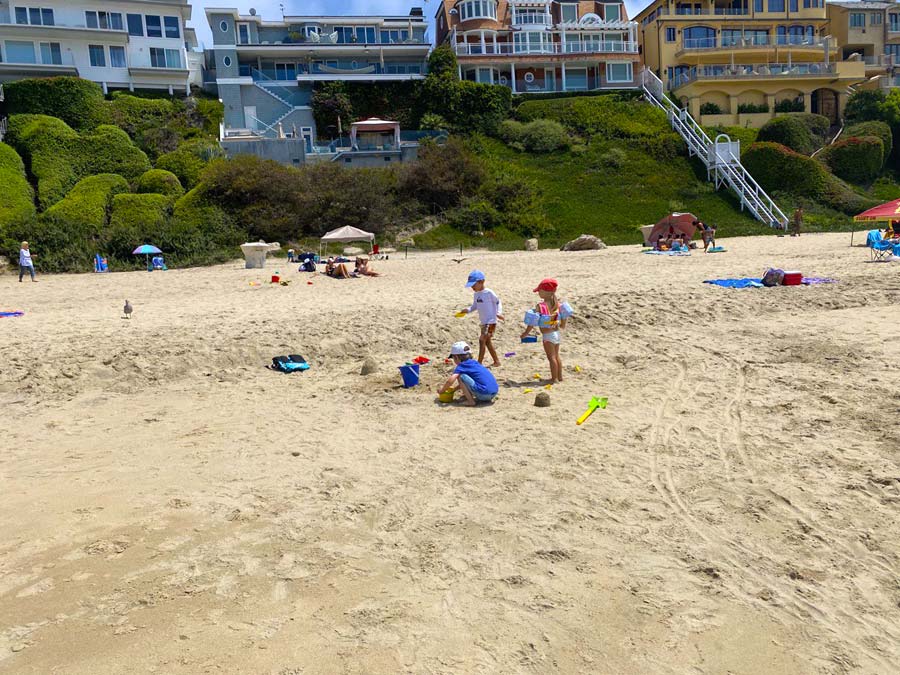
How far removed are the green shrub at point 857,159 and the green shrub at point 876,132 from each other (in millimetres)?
2074

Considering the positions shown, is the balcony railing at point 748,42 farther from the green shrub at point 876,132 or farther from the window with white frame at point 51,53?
the window with white frame at point 51,53

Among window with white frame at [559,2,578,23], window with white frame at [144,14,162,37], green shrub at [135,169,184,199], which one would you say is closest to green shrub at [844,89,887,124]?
window with white frame at [559,2,578,23]

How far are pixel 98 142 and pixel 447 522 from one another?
34906 millimetres

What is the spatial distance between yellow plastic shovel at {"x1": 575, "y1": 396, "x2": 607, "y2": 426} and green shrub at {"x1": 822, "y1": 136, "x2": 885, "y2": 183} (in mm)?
39586

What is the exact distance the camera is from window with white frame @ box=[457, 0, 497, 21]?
165 feet

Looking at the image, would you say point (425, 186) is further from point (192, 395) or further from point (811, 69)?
point (811, 69)

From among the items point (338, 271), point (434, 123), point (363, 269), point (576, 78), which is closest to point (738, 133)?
point (576, 78)

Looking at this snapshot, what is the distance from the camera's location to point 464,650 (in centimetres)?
Result: 349

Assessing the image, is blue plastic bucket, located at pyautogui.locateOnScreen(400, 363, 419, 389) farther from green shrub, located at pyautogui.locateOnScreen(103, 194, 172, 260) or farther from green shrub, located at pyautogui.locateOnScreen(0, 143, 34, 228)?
green shrub, located at pyautogui.locateOnScreen(0, 143, 34, 228)

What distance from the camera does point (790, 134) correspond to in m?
40.9

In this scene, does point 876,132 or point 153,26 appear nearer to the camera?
point 876,132

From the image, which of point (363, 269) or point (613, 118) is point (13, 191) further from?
point (613, 118)

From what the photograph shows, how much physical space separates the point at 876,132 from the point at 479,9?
27.2 metres

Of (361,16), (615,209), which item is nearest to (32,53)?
(361,16)
